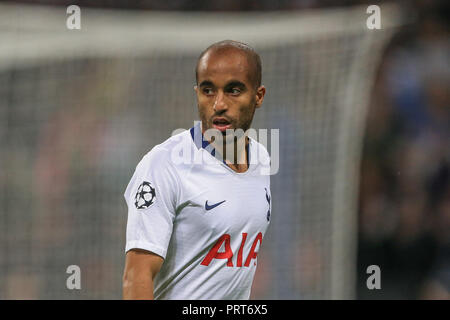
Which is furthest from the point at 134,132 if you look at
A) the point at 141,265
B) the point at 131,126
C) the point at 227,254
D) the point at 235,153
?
the point at 141,265

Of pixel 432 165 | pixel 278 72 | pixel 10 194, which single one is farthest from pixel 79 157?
pixel 432 165

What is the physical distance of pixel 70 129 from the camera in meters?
5.22

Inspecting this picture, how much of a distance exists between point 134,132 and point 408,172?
2816 mm

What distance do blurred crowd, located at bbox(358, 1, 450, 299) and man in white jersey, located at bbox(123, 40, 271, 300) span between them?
12.0ft

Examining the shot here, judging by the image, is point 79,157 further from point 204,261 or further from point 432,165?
point 432,165

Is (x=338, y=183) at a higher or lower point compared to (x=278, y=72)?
lower

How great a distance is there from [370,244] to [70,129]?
2.94 meters

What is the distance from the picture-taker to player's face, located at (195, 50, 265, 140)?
2.54m

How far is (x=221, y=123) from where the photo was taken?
2.59m

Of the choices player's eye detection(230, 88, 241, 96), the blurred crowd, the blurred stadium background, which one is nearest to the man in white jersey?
player's eye detection(230, 88, 241, 96)

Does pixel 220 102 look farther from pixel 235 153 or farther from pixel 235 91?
pixel 235 153

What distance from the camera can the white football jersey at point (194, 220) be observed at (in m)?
2.37

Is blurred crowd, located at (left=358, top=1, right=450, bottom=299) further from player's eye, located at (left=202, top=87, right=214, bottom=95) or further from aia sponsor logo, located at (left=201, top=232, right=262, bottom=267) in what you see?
player's eye, located at (left=202, top=87, right=214, bottom=95)

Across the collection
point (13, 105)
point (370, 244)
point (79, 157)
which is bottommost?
point (370, 244)
